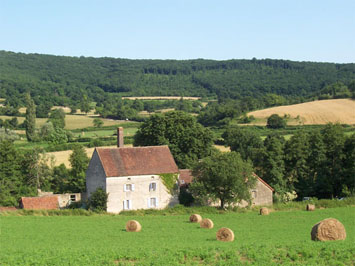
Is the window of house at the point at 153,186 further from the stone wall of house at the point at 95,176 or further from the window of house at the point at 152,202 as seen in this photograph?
the stone wall of house at the point at 95,176

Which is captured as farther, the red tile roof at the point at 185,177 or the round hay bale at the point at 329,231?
the red tile roof at the point at 185,177

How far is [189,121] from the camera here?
5866 cm

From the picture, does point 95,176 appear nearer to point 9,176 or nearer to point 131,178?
point 131,178

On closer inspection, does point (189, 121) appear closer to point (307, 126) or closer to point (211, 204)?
point (211, 204)

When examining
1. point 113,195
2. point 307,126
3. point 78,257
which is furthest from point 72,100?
point 78,257

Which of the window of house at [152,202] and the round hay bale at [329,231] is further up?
the round hay bale at [329,231]

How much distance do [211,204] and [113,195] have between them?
8253 mm

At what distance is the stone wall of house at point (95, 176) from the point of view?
46.9m

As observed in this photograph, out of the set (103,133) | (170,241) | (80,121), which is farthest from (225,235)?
(80,121)

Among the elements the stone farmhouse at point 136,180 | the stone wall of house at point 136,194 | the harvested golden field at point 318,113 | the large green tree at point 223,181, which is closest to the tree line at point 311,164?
the stone farmhouse at point 136,180

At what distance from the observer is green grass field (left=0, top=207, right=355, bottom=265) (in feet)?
76.0

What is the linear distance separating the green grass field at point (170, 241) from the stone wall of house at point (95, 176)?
632 centimetres

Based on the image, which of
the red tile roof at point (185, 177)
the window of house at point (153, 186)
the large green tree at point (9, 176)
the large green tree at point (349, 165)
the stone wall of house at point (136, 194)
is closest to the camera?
the stone wall of house at point (136, 194)

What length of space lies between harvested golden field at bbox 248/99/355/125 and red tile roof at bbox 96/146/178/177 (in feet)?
184
